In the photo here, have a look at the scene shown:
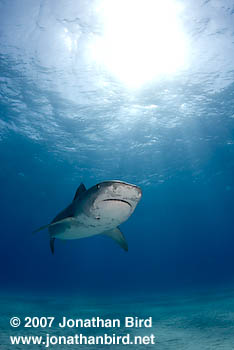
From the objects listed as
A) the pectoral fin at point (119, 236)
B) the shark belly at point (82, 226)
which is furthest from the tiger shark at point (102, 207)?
the pectoral fin at point (119, 236)

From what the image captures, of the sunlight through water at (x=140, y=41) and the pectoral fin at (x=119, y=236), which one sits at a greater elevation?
the sunlight through water at (x=140, y=41)

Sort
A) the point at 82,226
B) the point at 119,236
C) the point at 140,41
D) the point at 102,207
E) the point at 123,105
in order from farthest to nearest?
the point at 123,105
the point at 140,41
the point at 119,236
the point at 82,226
the point at 102,207

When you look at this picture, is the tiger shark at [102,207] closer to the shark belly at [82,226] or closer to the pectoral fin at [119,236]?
the shark belly at [82,226]

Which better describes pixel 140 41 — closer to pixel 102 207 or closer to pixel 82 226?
pixel 82 226

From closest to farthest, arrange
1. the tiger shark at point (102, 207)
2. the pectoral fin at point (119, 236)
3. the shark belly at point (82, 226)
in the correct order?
the tiger shark at point (102, 207), the shark belly at point (82, 226), the pectoral fin at point (119, 236)

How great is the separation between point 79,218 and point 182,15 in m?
11.2

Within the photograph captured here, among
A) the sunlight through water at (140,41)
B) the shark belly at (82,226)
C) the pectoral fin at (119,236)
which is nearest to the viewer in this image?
the shark belly at (82,226)

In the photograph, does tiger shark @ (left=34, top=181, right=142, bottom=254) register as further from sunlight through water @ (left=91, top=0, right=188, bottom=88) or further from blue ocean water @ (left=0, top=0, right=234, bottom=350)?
sunlight through water @ (left=91, top=0, right=188, bottom=88)

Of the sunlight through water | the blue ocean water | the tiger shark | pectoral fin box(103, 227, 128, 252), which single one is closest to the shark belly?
the tiger shark

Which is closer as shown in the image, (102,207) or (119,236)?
(102,207)

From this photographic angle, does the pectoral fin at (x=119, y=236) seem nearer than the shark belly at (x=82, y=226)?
No

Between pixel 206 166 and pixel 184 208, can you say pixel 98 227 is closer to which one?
pixel 206 166

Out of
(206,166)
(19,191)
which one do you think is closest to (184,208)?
(206,166)

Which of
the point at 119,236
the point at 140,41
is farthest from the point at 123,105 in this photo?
the point at 119,236
